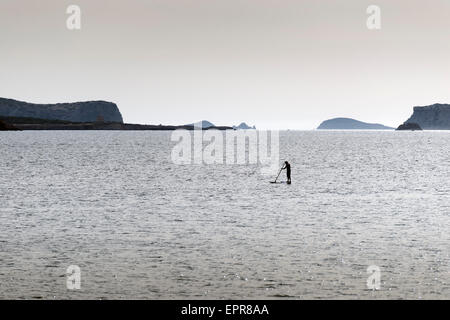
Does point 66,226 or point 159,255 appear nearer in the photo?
point 159,255

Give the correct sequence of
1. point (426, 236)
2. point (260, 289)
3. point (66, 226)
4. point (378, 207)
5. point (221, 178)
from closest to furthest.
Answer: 1. point (260, 289)
2. point (426, 236)
3. point (66, 226)
4. point (378, 207)
5. point (221, 178)

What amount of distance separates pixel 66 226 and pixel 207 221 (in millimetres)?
A: 9600

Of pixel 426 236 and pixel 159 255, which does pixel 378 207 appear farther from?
pixel 159 255

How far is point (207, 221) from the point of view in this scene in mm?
44375

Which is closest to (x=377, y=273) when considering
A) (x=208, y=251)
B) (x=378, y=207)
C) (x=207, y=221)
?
(x=208, y=251)

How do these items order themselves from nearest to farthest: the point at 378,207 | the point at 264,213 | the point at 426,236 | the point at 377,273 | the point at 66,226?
the point at 377,273 → the point at 426,236 → the point at 66,226 → the point at 264,213 → the point at 378,207

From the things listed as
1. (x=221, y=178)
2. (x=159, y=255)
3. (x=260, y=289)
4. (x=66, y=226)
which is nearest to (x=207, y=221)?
(x=66, y=226)

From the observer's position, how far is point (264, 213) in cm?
4922
